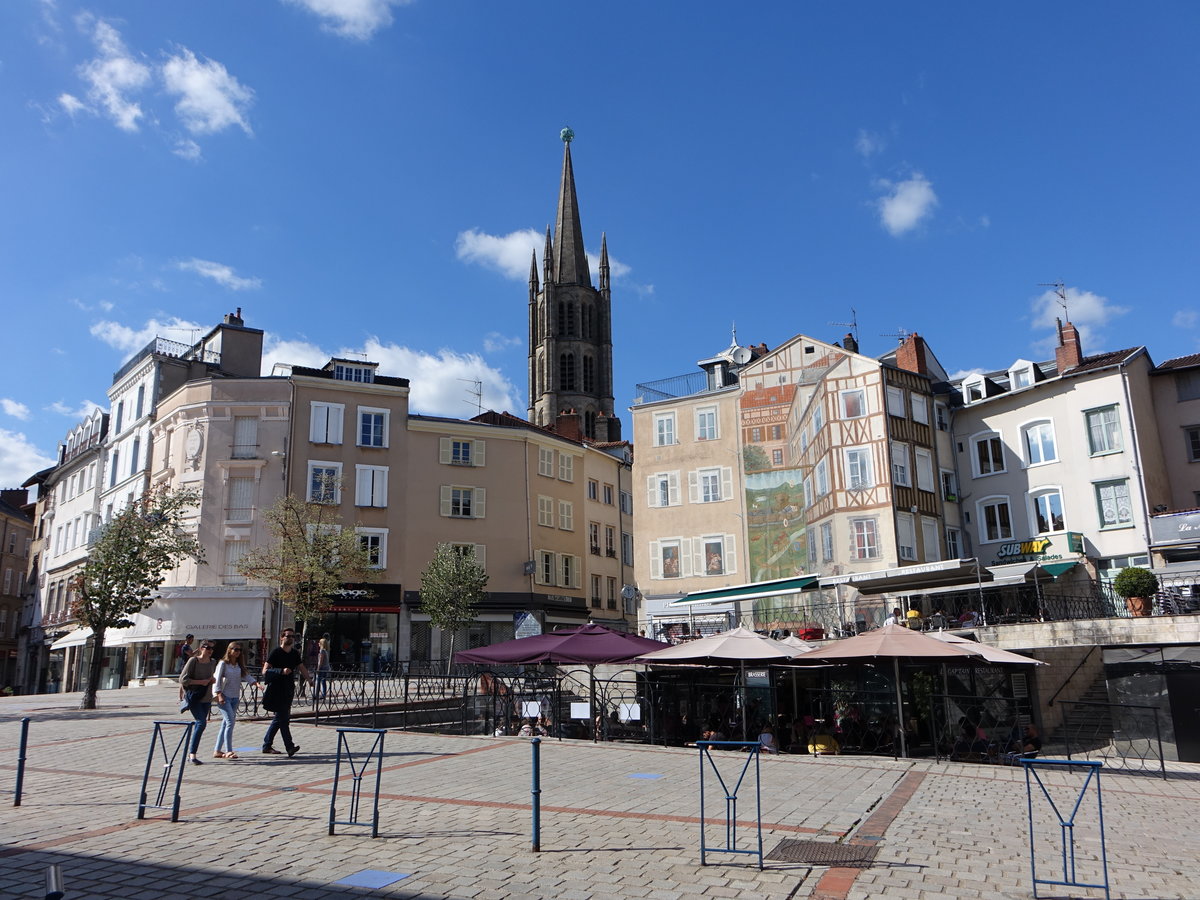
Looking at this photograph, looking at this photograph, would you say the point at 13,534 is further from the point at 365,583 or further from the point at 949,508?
the point at 949,508

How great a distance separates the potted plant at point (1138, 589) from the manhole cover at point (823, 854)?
18943mm

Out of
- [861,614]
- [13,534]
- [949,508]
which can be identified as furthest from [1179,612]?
[13,534]

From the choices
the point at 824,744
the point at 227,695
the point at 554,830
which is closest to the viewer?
the point at 554,830

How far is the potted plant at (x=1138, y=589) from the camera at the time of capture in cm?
2298

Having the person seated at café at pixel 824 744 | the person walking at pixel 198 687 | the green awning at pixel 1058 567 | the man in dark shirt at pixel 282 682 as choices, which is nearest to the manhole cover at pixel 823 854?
the person walking at pixel 198 687

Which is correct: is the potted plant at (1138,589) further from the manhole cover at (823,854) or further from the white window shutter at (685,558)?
the manhole cover at (823,854)

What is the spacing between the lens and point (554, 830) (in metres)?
8.15

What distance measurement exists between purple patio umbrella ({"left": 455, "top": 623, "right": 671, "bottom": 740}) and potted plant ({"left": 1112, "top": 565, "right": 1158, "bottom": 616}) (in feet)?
41.1

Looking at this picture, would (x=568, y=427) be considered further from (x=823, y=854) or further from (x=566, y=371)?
(x=823, y=854)

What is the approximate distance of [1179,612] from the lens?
22656mm

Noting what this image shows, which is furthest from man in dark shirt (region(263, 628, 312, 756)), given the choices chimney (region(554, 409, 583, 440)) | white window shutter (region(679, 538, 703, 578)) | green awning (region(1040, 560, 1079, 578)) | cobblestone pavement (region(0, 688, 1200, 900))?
chimney (region(554, 409, 583, 440))

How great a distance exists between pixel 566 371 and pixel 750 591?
194 feet

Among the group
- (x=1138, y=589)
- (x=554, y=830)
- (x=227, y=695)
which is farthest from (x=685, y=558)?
(x=554, y=830)

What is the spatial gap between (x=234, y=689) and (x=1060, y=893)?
10.3 metres
